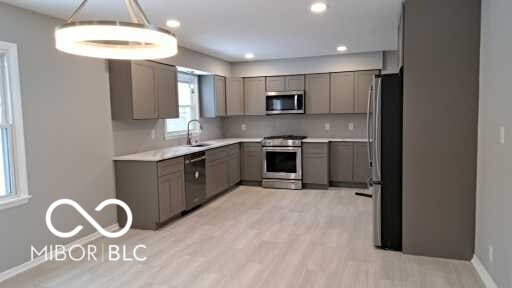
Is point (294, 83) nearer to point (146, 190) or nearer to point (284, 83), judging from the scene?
point (284, 83)

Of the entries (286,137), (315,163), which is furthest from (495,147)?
(286,137)

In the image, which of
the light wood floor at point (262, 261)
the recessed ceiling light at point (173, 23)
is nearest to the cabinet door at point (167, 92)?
the recessed ceiling light at point (173, 23)

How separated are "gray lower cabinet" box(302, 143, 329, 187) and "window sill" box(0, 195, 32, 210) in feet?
14.4

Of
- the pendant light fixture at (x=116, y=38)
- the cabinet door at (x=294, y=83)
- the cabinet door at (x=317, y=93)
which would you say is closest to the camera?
the pendant light fixture at (x=116, y=38)

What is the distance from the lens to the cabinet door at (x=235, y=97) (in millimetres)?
6922

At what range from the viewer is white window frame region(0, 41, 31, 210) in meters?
3.16

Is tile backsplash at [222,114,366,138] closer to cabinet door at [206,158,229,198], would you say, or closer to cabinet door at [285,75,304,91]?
cabinet door at [285,75,304,91]

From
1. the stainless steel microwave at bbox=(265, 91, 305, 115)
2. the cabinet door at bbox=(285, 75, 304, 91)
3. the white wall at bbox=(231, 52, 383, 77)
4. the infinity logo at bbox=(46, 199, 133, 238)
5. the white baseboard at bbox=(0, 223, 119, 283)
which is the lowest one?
the white baseboard at bbox=(0, 223, 119, 283)

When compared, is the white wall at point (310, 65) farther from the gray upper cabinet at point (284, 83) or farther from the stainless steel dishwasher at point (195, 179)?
the stainless steel dishwasher at point (195, 179)

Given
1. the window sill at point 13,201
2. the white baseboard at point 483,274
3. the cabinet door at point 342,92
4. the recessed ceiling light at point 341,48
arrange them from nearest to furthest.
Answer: the white baseboard at point 483,274 → the window sill at point 13,201 → the recessed ceiling light at point 341,48 → the cabinet door at point 342,92

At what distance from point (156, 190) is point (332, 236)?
6.99 ft

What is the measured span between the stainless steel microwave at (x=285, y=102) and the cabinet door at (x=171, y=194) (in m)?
2.77

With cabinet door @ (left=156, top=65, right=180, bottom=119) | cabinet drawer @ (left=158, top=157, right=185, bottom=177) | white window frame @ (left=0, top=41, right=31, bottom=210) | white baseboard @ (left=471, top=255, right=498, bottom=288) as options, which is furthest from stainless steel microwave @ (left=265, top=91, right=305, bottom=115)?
white window frame @ (left=0, top=41, right=31, bottom=210)

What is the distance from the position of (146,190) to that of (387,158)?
9.08ft
